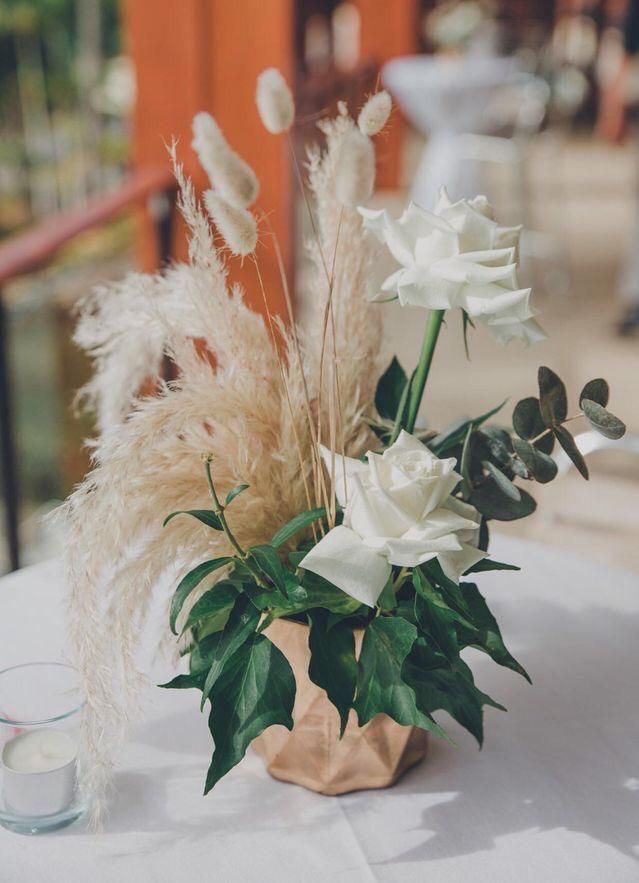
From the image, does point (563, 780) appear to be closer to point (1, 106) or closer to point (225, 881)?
point (225, 881)

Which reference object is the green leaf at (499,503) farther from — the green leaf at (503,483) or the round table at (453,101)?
the round table at (453,101)

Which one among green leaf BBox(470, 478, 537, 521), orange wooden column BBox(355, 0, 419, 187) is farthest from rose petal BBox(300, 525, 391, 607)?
orange wooden column BBox(355, 0, 419, 187)

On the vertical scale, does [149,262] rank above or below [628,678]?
below

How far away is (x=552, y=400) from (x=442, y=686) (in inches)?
8.6

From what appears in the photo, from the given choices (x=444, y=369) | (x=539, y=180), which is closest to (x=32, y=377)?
(x=539, y=180)

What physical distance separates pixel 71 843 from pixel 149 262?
2.25m

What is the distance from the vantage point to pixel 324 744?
0.77m

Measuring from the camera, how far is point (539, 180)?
6.61 m

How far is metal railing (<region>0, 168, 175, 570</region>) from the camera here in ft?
5.87

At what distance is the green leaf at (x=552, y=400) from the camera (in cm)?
72

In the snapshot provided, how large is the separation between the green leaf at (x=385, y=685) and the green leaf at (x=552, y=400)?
6.9 inches

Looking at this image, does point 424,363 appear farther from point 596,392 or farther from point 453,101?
point 453,101

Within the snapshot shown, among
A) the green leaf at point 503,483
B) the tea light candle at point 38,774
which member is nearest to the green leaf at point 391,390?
the green leaf at point 503,483

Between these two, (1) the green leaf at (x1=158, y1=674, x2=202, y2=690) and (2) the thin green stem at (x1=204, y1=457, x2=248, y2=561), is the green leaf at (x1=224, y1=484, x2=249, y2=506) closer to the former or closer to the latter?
(2) the thin green stem at (x1=204, y1=457, x2=248, y2=561)
